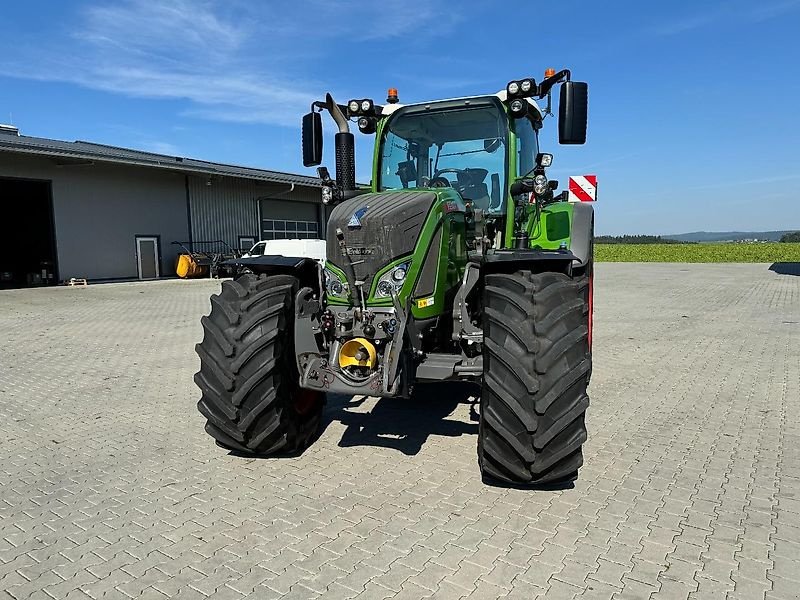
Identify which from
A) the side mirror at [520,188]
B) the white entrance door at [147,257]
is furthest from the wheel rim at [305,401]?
the white entrance door at [147,257]

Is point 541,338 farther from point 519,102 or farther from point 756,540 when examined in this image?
point 519,102

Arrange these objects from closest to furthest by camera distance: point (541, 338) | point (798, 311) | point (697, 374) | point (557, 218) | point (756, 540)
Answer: point (756, 540)
point (541, 338)
point (557, 218)
point (697, 374)
point (798, 311)

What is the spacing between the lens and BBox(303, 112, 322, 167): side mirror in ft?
18.5

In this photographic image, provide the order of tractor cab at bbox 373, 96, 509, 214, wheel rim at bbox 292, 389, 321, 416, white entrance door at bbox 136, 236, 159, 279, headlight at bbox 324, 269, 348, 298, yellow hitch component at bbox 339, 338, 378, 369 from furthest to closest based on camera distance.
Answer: white entrance door at bbox 136, 236, 159, 279, tractor cab at bbox 373, 96, 509, 214, wheel rim at bbox 292, 389, 321, 416, headlight at bbox 324, 269, 348, 298, yellow hitch component at bbox 339, 338, 378, 369

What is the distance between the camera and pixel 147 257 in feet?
75.8

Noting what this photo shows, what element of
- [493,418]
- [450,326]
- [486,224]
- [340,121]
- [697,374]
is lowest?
[697,374]

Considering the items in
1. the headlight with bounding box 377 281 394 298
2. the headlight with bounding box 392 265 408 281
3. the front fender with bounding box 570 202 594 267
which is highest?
the front fender with bounding box 570 202 594 267

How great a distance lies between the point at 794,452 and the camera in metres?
4.44

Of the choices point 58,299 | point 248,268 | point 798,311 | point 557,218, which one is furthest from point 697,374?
point 58,299

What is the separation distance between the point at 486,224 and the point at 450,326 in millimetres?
1072

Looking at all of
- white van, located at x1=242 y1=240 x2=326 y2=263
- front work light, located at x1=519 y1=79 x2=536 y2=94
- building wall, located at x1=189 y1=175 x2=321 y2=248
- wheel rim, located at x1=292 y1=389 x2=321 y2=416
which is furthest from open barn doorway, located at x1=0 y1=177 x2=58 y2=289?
front work light, located at x1=519 y1=79 x2=536 y2=94

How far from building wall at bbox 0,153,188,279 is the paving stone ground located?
50.4 feet

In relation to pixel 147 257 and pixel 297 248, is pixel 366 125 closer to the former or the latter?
pixel 297 248

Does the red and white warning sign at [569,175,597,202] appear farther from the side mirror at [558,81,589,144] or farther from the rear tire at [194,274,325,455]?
the rear tire at [194,274,325,455]
